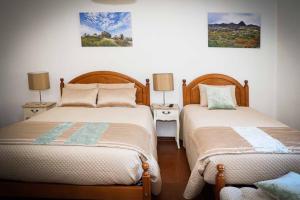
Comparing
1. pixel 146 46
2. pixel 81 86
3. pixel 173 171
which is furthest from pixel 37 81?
pixel 173 171

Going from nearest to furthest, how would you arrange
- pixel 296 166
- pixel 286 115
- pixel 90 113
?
1. pixel 296 166
2. pixel 90 113
3. pixel 286 115

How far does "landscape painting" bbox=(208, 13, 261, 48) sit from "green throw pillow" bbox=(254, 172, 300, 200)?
108 inches

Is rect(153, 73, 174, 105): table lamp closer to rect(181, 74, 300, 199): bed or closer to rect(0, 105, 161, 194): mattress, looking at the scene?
rect(181, 74, 300, 199): bed

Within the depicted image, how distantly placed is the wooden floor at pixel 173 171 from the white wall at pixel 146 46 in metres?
0.81

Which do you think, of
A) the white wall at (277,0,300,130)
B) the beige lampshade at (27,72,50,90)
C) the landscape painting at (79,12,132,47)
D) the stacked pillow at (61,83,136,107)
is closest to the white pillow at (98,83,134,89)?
the stacked pillow at (61,83,136,107)

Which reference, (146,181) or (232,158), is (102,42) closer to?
(146,181)

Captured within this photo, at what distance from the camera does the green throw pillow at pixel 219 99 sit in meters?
3.85

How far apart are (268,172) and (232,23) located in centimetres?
265

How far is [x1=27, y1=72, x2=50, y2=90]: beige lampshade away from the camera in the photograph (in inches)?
163

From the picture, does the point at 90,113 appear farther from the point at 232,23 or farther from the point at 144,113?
the point at 232,23

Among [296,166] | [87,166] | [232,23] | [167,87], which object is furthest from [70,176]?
[232,23]

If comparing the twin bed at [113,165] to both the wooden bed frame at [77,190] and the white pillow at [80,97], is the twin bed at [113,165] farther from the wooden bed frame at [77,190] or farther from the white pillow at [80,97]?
the white pillow at [80,97]

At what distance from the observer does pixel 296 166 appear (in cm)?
221

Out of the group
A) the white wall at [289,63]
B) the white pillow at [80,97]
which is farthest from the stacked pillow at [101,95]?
the white wall at [289,63]
